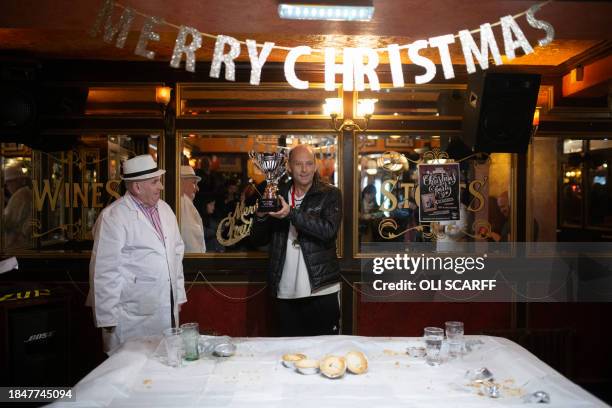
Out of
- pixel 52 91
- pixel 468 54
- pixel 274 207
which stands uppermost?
pixel 52 91

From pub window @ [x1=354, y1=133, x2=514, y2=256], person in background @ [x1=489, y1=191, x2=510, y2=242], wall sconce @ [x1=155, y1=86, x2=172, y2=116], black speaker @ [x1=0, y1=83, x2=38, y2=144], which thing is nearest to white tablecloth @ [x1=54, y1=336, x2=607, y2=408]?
pub window @ [x1=354, y1=133, x2=514, y2=256]

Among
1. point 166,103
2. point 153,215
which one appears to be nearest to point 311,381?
point 153,215

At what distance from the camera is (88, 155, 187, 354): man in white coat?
3.19 m

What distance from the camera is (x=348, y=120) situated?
4.60 m

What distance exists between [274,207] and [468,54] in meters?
1.53

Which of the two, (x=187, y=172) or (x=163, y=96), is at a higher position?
(x=163, y=96)

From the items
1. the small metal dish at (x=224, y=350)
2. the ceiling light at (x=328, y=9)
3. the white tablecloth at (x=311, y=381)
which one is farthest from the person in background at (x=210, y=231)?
the ceiling light at (x=328, y=9)

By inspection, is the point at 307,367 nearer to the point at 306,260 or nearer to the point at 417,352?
the point at 417,352

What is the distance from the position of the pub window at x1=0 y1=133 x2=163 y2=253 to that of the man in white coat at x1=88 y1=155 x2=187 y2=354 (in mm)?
1250

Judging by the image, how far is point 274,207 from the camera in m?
3.32

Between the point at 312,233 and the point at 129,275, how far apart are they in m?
Result: 1.26

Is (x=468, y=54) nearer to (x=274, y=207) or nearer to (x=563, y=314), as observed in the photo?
(x=274, y=207)

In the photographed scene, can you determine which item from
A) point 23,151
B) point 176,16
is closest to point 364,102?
point 176,16

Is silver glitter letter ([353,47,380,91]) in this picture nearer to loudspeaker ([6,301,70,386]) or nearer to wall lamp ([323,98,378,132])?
wall lamp ([323,98,378,132])
